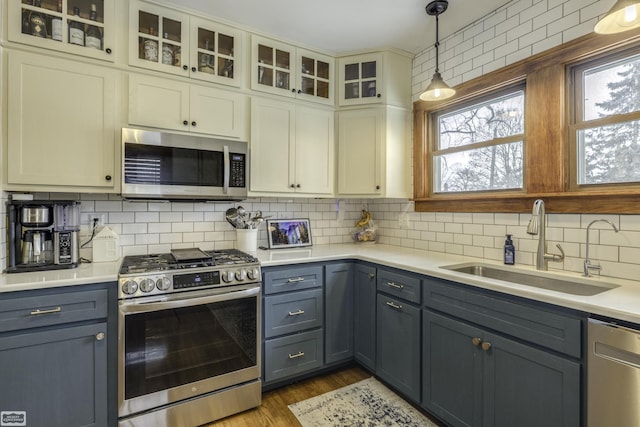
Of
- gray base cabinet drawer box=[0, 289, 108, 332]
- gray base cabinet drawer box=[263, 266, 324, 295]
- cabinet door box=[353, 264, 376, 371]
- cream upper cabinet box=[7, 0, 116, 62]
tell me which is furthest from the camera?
cabinet door box=[353, 264, 376, 371]

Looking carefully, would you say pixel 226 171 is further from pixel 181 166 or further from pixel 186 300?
pixel 186 300

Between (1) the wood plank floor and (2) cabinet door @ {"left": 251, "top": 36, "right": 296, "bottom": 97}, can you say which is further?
(2) cabinet door @ {"left": 251, "top": 36, "right": 296, "bottom": 97}

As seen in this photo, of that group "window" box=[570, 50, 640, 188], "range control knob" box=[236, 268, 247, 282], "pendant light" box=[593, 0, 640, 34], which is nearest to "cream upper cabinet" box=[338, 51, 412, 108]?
"window" box=[570, 50, 640, 188]

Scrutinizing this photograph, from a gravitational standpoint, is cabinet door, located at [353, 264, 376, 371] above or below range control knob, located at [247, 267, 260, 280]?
below

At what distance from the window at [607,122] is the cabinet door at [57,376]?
112 inches

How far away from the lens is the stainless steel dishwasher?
1133 mm

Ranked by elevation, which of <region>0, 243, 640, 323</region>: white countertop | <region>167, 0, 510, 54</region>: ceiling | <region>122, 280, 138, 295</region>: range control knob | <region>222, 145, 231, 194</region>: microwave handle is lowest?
<region>122, 280, 138, 295</region>: range control knob

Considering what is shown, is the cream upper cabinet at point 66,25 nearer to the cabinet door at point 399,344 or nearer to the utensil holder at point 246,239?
the utensil holder at point 246,239

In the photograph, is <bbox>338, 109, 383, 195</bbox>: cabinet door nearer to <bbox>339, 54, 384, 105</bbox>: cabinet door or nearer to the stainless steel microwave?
<bbox>339, 54, 384, 105</bbox>: cabinet door

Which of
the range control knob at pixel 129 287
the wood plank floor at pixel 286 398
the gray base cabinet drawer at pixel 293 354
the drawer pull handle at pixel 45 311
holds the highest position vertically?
the range control knob at pixel 129 287

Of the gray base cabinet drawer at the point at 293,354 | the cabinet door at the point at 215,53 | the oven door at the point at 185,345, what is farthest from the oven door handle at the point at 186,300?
the cabinet door at the point at 215,53

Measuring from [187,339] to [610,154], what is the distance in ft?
8.56

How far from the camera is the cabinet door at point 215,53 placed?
2.25m

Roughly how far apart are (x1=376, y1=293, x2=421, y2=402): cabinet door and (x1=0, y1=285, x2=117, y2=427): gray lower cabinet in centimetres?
165
